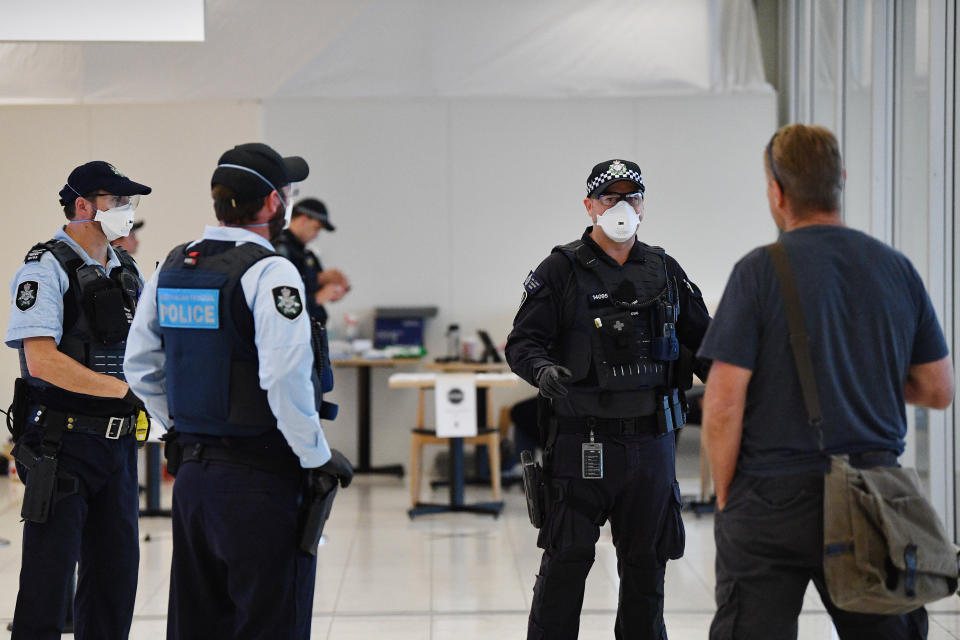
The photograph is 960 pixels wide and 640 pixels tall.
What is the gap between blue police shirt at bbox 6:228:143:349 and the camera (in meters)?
2.81

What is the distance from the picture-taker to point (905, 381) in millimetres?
2053

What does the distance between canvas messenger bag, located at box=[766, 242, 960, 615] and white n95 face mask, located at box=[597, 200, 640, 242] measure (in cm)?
111

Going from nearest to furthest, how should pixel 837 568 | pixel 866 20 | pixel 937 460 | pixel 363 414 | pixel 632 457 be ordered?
1. pixel 837 568
2. pixel 632 457
3. pixel 937 460
4. pixel 866 20
5. pixel 363 414

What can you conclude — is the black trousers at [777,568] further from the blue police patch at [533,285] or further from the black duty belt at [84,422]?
the black duty belt at [84,422]

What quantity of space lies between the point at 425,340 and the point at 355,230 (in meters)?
1.02

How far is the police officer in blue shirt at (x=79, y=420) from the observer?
2.83m

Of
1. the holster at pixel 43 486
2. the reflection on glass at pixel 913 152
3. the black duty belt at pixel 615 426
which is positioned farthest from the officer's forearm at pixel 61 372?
the reflection on glass at pixel 913 152

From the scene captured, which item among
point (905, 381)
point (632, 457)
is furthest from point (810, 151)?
point (632, 457)

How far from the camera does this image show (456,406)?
602cm

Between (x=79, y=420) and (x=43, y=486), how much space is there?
0.21m

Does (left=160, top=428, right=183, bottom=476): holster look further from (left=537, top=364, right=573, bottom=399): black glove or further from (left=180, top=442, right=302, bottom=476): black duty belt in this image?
(left=537, top=364, right=573, bottom=399): black glove

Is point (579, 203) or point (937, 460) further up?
point (579, 203)

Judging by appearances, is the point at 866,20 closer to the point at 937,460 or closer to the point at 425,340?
the point at 937,460

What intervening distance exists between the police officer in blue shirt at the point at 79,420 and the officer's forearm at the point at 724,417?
166cm
